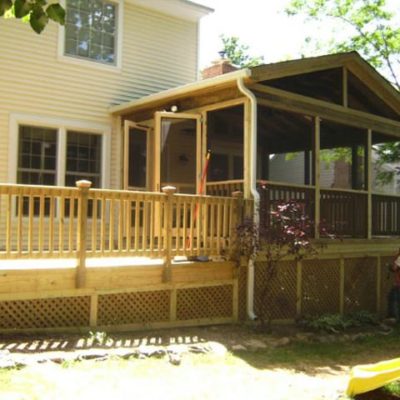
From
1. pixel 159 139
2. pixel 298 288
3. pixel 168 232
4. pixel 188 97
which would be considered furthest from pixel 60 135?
pixel 298 288

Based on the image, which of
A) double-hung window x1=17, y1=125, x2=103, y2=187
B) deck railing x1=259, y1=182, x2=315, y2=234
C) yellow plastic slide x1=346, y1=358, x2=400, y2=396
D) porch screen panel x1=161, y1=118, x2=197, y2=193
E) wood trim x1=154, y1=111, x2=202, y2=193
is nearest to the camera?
yellow plastic slide x1=346, y1=358, x2=400, y2=396

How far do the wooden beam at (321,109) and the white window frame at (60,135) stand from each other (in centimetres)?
393

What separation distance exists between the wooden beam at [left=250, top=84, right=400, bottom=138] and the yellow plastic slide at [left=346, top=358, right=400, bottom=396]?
506cm

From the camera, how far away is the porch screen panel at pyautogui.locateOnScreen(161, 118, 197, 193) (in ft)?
34.9

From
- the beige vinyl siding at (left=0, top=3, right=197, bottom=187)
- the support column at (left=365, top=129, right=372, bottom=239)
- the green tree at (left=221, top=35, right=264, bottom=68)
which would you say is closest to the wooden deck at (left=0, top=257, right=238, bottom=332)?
the beige vinyl siding at (left=0, top=3, right=197, bottom=187)

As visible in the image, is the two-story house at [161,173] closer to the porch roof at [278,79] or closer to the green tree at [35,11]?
the porch roof at [278,79]

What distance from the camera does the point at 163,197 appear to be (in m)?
8.06

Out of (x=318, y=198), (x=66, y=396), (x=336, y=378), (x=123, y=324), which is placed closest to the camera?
(x=66, y=396)

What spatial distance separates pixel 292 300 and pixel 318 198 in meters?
2.05

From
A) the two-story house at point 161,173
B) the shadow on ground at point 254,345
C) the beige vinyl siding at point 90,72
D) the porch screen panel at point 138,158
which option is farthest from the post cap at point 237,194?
the beige vinyl siding at point 90,72

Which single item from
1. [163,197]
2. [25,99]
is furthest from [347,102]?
[25,99]

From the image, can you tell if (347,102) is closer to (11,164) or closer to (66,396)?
(11,164)

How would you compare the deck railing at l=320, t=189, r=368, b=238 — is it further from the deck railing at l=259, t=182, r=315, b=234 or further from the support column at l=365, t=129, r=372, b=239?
the deck railing at l=259, t=182, r=315, b=234

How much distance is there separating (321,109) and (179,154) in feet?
12.1
